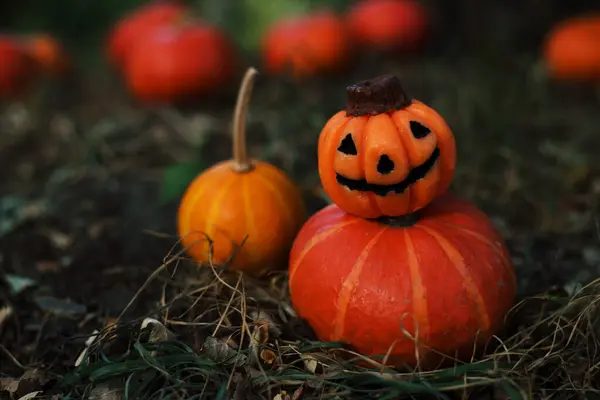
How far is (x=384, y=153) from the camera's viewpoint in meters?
1.83

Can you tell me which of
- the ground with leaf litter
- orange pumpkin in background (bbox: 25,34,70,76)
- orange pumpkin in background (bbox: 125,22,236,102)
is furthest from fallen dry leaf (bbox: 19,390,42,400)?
orange pumpkin in background (bbox: 25,34,70,76)

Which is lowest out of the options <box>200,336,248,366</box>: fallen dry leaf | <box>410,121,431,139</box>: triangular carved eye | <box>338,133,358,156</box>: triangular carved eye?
<box>200,336,248,366</box>: fallen dry leaf

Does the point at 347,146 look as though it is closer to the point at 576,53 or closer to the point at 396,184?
the point at 396,184

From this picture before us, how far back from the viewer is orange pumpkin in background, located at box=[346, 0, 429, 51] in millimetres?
5516

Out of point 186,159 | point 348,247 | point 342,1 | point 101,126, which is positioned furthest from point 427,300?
point 342,1

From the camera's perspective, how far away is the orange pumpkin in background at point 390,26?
18.1 feet

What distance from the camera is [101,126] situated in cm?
429

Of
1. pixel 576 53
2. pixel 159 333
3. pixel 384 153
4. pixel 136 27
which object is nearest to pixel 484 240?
pixel 384 153

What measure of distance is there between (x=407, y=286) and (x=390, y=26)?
405 cm

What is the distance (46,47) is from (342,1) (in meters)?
2.86

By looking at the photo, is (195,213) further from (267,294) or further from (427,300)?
(427,300)

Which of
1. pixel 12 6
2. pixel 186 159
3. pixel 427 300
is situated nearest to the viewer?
pixel 427 300

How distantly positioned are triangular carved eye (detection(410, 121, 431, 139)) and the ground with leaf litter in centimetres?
62

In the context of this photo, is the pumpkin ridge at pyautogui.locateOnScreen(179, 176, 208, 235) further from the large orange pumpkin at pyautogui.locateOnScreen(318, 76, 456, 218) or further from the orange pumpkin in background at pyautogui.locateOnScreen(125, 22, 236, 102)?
the orange pumpkin in background at pyautogui.locateOnScreen(125, 22, 236, 102)
